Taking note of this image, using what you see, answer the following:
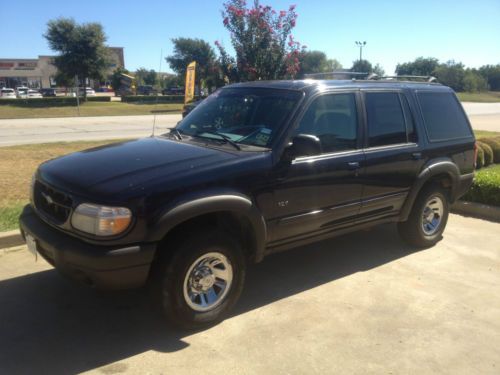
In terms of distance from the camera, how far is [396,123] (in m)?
4.76

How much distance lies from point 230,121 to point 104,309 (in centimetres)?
200

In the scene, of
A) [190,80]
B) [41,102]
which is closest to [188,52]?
[41,102]

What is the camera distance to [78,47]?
128ft

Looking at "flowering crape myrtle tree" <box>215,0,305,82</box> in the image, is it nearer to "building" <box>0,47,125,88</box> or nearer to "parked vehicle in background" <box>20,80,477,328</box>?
"parked vehicle in background" <box>20,80,477,328</box>

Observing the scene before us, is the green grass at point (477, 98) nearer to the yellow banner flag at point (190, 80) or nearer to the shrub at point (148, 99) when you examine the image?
the shrub at point (148, 99)

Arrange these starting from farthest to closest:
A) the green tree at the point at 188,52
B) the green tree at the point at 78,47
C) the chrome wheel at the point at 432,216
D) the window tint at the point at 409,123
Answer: the green tree at the point at 188,52 < the green tree at the point at 78,47 < the chrome wheel at the point at 432,216 < the window tint at the point at 409,123

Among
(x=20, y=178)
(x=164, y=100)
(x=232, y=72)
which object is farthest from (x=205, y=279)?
(x=164, y=100)

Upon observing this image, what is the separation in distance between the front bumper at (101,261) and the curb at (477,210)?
5.60 m

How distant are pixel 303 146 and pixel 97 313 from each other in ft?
7.17

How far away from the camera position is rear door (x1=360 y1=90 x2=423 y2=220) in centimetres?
446

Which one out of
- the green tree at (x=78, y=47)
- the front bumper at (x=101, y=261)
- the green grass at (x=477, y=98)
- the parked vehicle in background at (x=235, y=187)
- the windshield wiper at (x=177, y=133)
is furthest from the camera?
the green grass at (x=477, y=98)

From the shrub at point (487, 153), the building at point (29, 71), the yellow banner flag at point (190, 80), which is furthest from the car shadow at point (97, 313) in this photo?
the building at point (29, 71)

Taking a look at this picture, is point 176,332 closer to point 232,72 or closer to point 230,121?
point 230,121

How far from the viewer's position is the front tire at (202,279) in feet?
10.7
